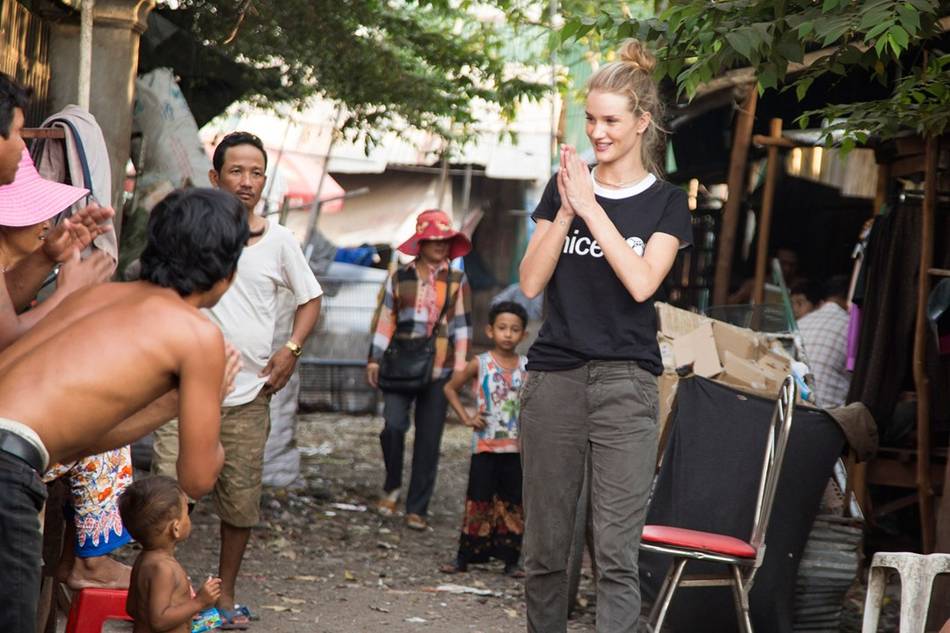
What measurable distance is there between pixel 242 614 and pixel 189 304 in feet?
9.96

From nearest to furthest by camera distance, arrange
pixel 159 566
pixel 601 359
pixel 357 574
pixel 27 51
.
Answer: pixel 159 566, pixel 601 359, pixel 27 51, pixel 357 574

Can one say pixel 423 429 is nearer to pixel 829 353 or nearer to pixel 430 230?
pixel 430 230

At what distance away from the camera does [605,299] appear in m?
4.50

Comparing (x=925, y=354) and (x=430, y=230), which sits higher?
(x=430, y=230)

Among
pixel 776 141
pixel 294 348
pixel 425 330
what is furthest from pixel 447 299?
pixel 294 348

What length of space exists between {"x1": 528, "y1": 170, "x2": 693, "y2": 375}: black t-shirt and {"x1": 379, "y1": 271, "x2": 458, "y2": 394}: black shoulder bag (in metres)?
4.41

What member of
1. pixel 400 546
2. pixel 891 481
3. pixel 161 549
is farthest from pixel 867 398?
pixel 161 549

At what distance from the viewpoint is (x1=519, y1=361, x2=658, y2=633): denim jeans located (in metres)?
4.47

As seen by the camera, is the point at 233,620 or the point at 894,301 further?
the point at 894,301

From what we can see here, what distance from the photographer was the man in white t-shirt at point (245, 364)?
594cm

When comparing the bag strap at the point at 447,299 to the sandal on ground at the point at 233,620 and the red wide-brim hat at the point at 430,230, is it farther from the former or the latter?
the sandal on ground at the point at 233,620

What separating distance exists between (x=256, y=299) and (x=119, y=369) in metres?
2.83

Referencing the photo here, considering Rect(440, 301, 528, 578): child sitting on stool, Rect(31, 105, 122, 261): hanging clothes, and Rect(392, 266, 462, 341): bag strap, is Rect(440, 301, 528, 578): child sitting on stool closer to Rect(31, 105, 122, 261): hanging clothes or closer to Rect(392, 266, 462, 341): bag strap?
Rect(392, 266, 462, 341): bag strap

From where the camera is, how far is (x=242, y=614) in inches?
238
